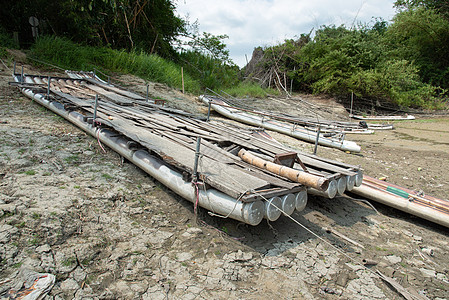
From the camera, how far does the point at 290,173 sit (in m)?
3.58

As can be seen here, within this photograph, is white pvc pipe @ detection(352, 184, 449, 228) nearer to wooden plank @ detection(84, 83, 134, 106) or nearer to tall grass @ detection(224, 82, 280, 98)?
wooden plank @ detection(84, 83, 134, 106)

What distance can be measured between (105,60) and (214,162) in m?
11.2

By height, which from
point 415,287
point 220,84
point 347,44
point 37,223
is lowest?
point 415,287

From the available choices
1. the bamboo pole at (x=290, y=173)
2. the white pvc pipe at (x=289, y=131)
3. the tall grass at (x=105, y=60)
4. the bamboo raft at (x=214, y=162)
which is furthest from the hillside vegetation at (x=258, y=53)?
the bamboo pole at (x=290, y=173)

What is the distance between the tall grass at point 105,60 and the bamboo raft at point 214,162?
5.88 meters

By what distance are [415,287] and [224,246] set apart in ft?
6.47

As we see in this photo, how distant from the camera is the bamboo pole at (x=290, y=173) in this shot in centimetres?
336

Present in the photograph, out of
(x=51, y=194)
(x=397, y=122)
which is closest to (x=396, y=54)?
(x=397, y=122)

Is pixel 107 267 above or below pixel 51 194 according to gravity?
below

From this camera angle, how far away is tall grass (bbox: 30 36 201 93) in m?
11.8

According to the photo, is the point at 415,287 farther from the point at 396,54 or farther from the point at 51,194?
the point at 396,54

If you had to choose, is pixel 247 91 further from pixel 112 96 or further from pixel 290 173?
pixel 290 173

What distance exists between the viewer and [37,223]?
2.98 metres

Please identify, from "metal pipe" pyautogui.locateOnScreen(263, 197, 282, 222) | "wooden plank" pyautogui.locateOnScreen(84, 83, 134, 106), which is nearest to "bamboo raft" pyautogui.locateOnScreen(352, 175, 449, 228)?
"metal pipe" pyautogui.locateOnScreen(263, 197, 282, 222)
